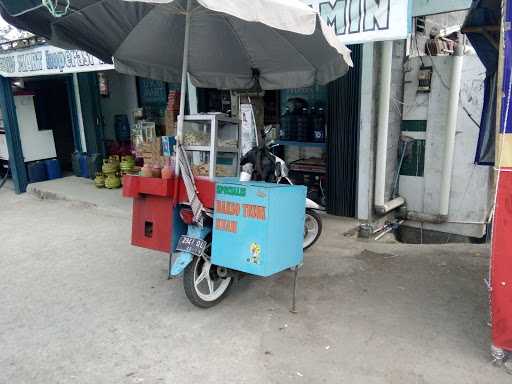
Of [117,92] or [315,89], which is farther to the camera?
[117,92]

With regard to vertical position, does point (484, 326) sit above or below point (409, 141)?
below

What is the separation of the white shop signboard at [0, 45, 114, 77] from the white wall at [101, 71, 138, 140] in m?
2.05

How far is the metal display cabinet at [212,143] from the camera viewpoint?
3.86 m

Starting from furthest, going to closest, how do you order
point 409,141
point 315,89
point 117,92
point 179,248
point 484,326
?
point 117,92, point 315,89, point 409,141, point 179,248, point 484,326

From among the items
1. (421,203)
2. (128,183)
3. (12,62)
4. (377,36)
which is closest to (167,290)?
(128,183)

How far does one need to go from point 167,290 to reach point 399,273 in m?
2.30

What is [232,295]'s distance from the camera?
3.90m

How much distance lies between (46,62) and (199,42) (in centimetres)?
450

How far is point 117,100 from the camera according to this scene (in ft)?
33.1

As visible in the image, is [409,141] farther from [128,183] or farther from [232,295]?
[128,183]

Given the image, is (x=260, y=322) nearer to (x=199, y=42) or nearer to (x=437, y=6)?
(x=199, y=42)

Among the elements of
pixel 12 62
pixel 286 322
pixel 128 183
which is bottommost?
pixel 286 322

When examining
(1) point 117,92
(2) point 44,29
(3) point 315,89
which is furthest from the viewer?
(1) point 117,92

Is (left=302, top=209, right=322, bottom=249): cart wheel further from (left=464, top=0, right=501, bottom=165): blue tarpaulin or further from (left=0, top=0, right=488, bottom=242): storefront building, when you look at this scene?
(left=464, top=0, right=501, bottom=165): blue tarpaulin
